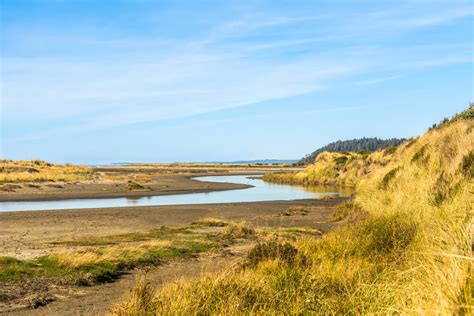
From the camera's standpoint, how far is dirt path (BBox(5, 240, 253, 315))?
8.47 m

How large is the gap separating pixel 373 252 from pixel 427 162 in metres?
11.2

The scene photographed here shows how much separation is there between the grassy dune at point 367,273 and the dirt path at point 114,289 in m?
0.83

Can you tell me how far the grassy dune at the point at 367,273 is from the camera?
5.50 meters

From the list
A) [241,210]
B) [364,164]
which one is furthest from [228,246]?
[364,164]

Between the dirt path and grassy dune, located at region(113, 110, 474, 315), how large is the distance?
83 centimetres

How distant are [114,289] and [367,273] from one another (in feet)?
16.2

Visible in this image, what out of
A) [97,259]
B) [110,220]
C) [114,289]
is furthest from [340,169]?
[114,289]

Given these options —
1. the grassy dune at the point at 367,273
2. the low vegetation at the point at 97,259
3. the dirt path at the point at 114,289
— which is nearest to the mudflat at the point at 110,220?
the low vegetation at the point at 97,259

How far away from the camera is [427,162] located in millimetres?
20141

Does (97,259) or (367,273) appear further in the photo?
(97,259)

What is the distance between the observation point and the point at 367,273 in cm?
819

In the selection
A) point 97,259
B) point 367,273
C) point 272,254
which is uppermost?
point 367,273

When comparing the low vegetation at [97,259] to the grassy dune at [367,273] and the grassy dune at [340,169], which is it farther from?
the grassy dune at [340,169]

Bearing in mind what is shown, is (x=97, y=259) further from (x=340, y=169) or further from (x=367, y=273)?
(x=340, y=169)
